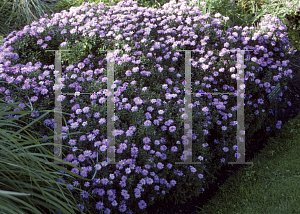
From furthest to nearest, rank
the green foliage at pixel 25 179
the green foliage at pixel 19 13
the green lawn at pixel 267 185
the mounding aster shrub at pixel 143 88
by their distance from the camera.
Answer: the green foliage at pixel 19 13, the green lawn at pixel 267 185, the mounding aster shrub at pixel 143 88, the green foliage at pixel 25 179

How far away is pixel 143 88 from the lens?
10.3ft

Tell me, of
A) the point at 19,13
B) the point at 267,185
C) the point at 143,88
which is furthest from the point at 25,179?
the point at 19,13

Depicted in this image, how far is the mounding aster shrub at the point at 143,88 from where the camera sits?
268 cm

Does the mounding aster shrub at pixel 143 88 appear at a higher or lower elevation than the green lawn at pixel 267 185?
higher

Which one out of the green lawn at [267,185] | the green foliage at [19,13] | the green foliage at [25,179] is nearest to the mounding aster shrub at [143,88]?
the green lawn at [267,185]

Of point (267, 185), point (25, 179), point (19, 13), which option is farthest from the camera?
point (19, 13)

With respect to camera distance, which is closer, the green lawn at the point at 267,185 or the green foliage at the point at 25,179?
the green foliage at the point at 25,179

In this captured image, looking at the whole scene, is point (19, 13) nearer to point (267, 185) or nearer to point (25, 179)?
point (25, 179)

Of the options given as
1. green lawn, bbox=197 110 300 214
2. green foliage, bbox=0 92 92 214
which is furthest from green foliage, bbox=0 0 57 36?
green lawn, bbox=197 110 300 214

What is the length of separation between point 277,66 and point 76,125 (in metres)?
2.72

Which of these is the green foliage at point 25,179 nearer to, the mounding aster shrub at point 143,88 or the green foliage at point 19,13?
the mounding aster shrub at point 143,88

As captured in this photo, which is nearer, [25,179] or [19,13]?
[25,179]

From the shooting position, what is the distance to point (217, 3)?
17.1 feet

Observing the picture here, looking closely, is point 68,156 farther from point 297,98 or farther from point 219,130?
point 297,98
